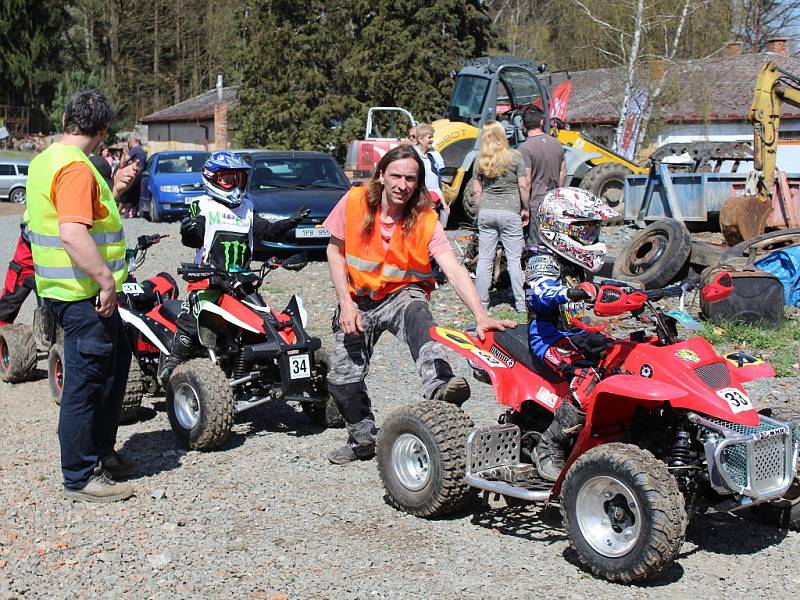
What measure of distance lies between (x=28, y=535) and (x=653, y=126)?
31.0m

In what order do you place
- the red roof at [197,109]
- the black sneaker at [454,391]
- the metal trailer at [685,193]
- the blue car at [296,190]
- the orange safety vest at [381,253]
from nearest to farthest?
1. the black sneaker at [454,391]
2. the orange safety vest at [381,253]
3. the blue car at [296,190]
4. the metal trailer at [685,193]
5. the red roof at [197,109]

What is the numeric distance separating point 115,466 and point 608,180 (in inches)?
510

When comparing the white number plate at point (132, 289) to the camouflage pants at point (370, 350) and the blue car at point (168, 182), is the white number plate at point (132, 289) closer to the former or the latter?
the camouflage pants at point (370, 350)

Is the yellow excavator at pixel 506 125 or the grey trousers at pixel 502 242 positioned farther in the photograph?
the yellow excavator at pixel 506 125

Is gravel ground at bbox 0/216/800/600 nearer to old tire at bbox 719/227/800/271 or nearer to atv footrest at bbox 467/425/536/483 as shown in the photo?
atv footrest at bbox 467/425/536/483

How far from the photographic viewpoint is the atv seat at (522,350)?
522 centimetres

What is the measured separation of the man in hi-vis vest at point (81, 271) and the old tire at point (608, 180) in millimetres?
12636

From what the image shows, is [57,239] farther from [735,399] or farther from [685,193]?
[685,193]

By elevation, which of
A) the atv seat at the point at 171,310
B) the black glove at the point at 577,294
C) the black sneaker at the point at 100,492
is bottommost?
the black sneaker at the point at 100,492

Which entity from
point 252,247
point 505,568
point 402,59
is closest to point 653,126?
point 402,59

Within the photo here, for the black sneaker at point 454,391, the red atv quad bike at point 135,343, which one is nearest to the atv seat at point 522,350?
the black sneaker at point 454,391

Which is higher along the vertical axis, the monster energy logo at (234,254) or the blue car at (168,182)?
the monster energy logo at (234,254)

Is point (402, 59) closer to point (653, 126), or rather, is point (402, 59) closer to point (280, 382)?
point (653, 126)

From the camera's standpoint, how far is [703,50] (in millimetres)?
32375
